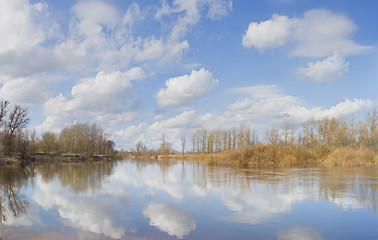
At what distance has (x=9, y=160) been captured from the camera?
151 feet

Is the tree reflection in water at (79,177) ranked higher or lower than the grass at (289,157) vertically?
lower

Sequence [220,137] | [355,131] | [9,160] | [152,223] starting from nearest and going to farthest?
[152,223] → [9,160] → [355,131] → [220,137]

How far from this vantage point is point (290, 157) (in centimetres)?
3756

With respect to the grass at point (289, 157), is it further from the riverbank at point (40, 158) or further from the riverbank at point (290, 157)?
the riverbank at point (40, 158)

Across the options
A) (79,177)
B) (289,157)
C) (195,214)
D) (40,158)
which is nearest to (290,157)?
(289,157)

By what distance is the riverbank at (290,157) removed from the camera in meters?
34.3

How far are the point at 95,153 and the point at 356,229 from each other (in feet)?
265

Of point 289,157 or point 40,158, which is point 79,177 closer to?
point 289,157

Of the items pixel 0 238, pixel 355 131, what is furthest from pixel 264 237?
pixel 355 131

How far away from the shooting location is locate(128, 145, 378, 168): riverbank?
112 feet

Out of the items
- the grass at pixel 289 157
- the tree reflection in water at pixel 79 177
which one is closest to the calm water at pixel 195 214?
the tree reflection in water at pixel 79 177

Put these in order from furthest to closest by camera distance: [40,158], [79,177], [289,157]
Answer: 1. [40,158]
2. [289,157]
3. [79,177]

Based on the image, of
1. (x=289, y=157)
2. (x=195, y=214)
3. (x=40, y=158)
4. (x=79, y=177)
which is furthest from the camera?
(x=40, y=158)

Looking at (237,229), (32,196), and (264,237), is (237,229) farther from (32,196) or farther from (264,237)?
(32,196)
